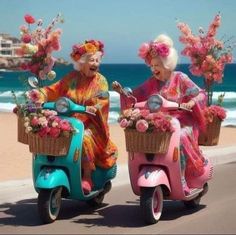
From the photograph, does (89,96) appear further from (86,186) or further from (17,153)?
(17,153)

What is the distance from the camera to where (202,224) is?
6402 mm

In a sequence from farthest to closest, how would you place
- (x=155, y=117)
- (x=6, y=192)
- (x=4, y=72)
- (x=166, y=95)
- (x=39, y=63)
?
(x=4, y=72), (x=6, y=192), (x=39, y=63), (x=166, y=95), (x=155, y=117)

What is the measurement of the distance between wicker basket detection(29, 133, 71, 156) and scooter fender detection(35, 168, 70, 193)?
21 cm

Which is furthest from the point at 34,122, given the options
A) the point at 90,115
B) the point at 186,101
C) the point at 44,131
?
the point at 186,101

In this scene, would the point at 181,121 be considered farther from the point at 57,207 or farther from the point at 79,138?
the point at 57,207

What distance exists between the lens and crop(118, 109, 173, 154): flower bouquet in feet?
19.9

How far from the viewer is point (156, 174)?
6.23m

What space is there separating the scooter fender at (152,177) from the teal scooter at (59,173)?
2.16 feet

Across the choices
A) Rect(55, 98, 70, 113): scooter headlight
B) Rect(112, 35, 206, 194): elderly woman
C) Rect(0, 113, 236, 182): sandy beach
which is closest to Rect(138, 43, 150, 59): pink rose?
Rect(112, 35, 206, 194): elderly woman

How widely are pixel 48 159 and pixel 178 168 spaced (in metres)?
1.26

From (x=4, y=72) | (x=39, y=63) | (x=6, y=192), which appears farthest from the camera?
(x=4, y=72)

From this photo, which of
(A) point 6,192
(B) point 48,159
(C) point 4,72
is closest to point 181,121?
(B) point 48,159

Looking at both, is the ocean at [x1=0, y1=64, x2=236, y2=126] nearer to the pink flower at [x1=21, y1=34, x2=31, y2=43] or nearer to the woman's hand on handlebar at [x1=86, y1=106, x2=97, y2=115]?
the pink flower at [x1=21, y1=34, x2=31, y2=43]

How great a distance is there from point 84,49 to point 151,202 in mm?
1783
